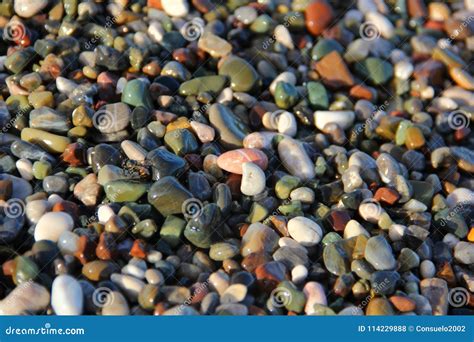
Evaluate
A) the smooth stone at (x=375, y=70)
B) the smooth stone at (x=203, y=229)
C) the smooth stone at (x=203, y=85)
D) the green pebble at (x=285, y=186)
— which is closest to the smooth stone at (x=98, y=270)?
the smooth stone at (x=203, y=229)

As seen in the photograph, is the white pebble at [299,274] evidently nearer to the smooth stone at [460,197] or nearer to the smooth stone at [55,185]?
the smooth stone at [460,197]

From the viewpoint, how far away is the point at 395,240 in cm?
279

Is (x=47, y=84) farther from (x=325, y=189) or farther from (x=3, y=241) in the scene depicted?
(x=325, y=189)

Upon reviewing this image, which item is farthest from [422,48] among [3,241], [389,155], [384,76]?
[3,241]

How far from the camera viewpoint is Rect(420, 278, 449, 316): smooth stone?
2578 millimetres

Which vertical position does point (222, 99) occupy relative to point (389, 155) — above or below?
below

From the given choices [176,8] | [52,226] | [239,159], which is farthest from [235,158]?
[176,8]

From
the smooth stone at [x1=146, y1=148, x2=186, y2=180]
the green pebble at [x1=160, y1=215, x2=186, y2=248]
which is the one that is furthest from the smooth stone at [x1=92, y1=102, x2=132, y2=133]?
the green pebble at [x1=160, y1=215, x2=186, y2=248]

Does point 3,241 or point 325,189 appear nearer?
point 3,241

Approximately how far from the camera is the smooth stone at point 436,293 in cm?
258

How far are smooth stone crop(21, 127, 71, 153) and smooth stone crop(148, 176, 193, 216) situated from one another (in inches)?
20.7

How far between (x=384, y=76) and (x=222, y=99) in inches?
37.3

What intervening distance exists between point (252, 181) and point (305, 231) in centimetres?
33

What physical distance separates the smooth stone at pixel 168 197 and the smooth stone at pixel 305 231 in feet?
1.43
